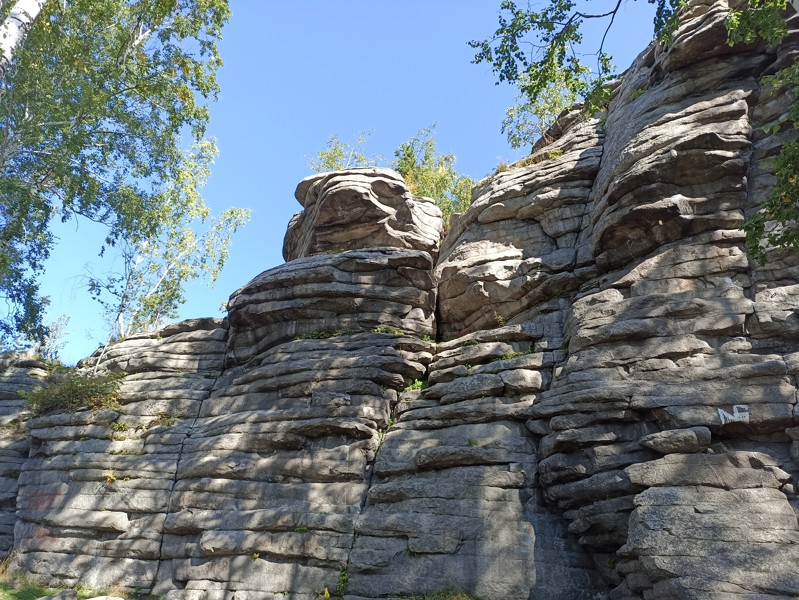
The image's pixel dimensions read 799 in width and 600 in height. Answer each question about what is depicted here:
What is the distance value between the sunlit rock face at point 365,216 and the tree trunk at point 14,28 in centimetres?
997

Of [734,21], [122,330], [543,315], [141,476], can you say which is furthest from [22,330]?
[734,21]

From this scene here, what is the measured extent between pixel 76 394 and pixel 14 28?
33.7 ft

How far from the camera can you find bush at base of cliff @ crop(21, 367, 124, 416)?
1861 centimetres

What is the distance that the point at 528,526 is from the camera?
12.5 meters

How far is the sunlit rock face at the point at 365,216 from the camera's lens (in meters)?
21.8

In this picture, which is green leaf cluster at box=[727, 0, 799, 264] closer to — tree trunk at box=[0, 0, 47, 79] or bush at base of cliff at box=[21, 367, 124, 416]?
tree trunk at box=[0, 0, 47, 79]

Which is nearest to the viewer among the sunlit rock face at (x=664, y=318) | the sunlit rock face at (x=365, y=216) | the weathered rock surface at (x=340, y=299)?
the sunlit rock face at (x=664, y=318)

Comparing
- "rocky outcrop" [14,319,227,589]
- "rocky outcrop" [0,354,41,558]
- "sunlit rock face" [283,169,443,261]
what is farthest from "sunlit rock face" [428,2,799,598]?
"rocky outcrop" [0,354,41,558]

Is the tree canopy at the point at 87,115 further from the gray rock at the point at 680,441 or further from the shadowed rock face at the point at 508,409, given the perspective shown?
the gray rock at the point at 680,441

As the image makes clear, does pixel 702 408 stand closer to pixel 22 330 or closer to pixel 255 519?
pixel 255 519

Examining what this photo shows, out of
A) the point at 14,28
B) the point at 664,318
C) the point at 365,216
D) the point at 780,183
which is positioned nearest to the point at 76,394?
the point at 14,28

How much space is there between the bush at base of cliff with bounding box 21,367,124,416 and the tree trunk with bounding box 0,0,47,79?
8.83 meters

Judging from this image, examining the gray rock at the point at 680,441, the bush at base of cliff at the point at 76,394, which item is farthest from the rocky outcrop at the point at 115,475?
the gray rock at the point at 680,441

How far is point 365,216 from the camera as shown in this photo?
21938 millimetres
